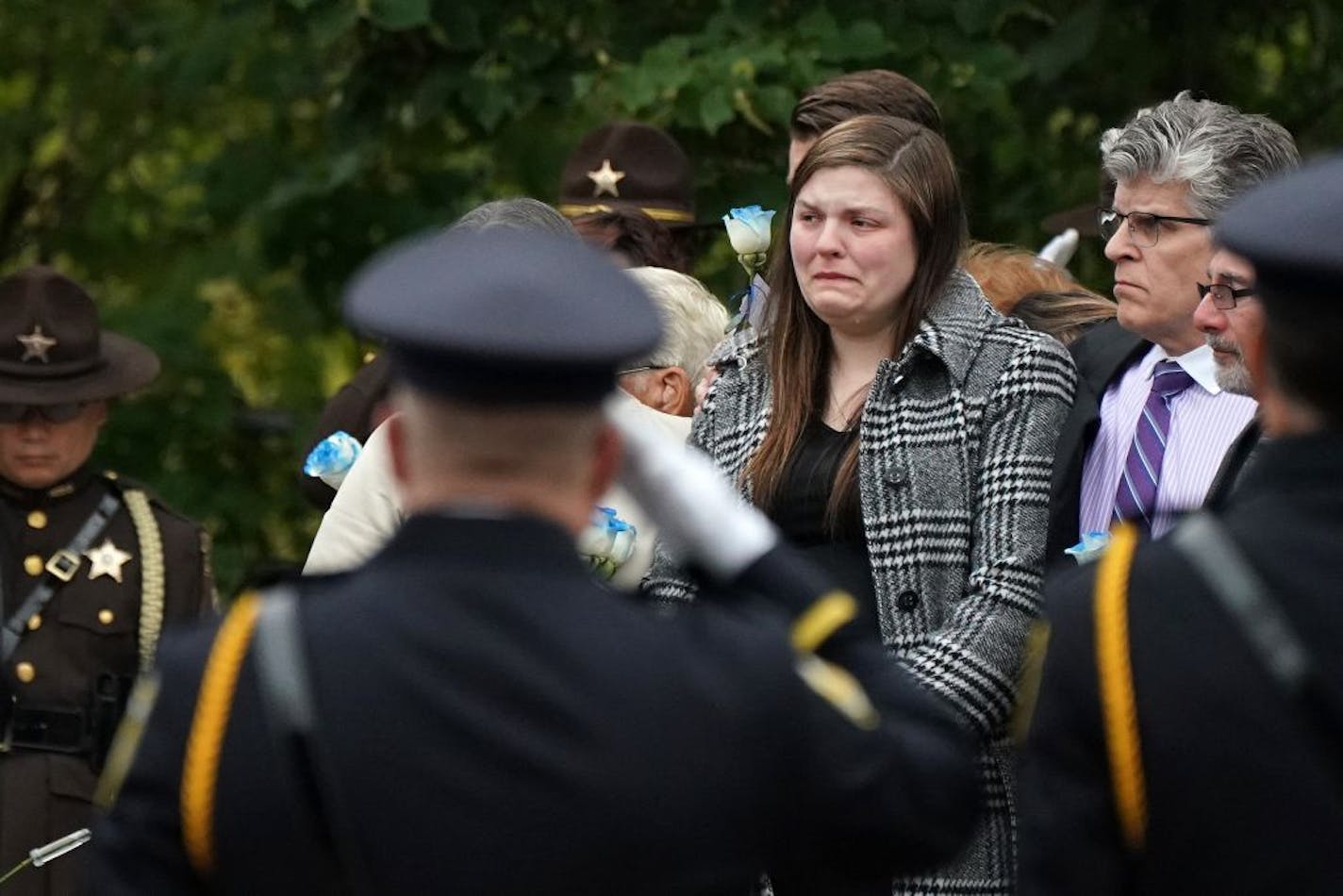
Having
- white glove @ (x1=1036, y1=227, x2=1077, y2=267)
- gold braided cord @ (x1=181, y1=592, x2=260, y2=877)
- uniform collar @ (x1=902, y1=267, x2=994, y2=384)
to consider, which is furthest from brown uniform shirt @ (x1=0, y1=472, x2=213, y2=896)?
gold braided cord @ (x1=181, y1=592, x2=260, y2=877)

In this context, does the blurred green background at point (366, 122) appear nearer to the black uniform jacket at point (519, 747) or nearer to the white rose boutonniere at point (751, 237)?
the white rose boutonniere at point (751, 237)

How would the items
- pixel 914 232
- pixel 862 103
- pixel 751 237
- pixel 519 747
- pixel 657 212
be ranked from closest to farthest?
pixel 519 747 → pixel 914 232 → pixel 862 103 → pixel 751 237 → pixel 657 212

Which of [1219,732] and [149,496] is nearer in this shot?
[1219,732]

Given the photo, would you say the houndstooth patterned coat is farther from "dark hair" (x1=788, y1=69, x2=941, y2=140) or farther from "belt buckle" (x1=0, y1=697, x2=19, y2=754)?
"belt buckle" (x1=0, y1=697, x2=19, y2=754)

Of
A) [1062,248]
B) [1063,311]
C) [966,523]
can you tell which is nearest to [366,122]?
[1062,248]

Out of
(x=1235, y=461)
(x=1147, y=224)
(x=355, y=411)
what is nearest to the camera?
(x=1235, y=461)

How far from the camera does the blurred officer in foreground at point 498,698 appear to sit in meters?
2.57

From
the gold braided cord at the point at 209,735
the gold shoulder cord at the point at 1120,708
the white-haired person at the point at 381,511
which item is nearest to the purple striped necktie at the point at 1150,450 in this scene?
the white-haired person at the point at 381,511

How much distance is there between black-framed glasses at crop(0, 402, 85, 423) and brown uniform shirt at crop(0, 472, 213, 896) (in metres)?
0.16

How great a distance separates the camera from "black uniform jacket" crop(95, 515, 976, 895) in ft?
8.42

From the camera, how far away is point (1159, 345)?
486cm

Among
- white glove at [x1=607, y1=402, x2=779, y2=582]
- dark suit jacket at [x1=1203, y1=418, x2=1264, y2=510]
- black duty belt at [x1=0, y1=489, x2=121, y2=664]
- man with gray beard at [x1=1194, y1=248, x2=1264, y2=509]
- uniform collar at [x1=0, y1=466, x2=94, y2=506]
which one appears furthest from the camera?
uniform collar at [x1=0, y1=466, x2=94, y2=506]

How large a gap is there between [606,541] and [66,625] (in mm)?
2540

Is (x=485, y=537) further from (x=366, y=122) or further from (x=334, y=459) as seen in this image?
(x=366, y=122)
